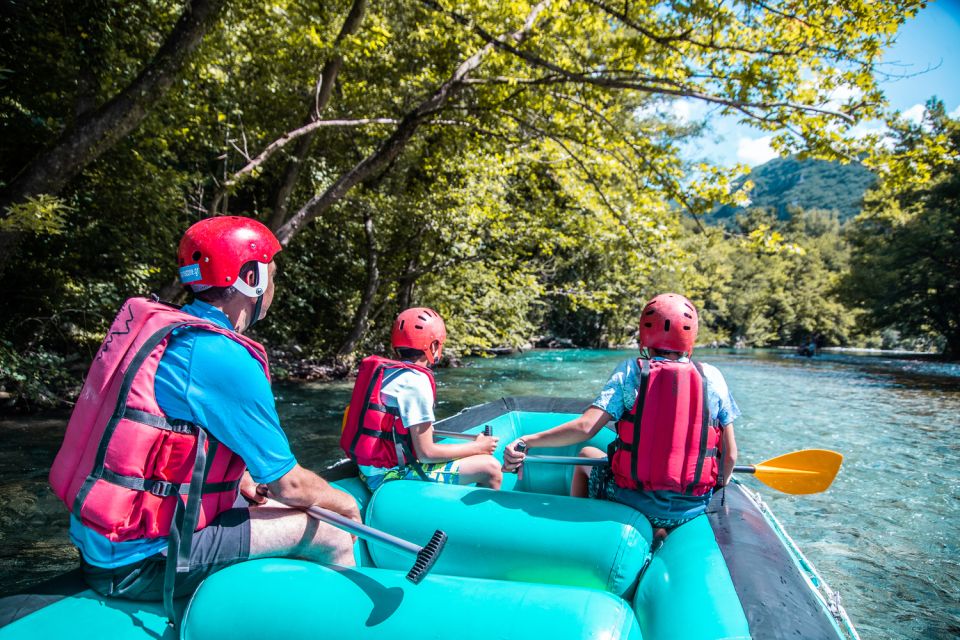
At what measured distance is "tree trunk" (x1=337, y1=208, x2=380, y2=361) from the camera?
1157 centimetres

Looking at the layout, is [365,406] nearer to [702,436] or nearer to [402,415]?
[402,415]

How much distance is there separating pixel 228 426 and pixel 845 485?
654cm

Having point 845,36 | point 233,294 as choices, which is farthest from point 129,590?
point 845,36

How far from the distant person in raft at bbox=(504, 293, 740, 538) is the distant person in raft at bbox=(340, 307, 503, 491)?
450 mm

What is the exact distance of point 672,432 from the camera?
243cm

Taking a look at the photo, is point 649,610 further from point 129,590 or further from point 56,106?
point 56,106

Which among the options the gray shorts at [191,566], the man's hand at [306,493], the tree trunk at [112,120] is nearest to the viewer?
the gray shorts at [191,566]

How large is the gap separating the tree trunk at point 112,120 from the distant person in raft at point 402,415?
3.81 metres

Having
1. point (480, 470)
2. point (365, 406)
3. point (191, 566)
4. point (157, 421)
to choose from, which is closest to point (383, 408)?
point (365, 406)

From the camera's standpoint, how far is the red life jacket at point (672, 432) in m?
2.43

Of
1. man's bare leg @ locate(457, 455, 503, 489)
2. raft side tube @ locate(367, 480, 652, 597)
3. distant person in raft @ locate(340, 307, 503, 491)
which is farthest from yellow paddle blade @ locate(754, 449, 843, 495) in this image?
distant person in raft @ locate(340, 307, 503, 491)

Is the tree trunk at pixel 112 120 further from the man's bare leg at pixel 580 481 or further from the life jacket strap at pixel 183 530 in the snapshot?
the man's bare leg at pixel 580 481

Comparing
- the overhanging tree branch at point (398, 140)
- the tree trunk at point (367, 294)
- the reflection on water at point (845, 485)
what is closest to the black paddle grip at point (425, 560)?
the reflection on water at point (845, 485)

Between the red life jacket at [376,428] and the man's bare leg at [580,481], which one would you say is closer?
the red life jacket at [376,428]
